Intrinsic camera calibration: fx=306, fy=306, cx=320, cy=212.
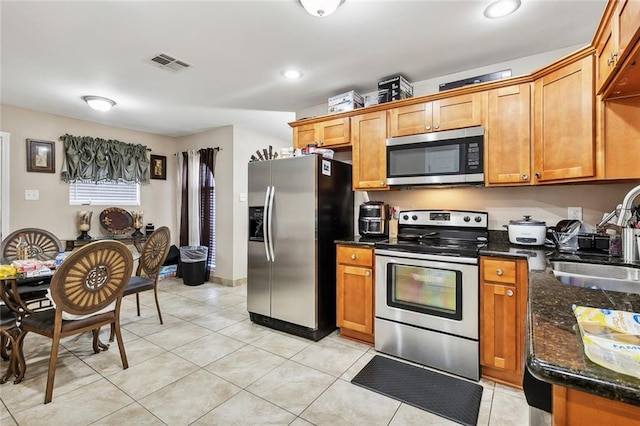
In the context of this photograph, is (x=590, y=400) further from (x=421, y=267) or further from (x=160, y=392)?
(x=160, y=392)

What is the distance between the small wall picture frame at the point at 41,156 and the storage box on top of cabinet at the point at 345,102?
3719mm

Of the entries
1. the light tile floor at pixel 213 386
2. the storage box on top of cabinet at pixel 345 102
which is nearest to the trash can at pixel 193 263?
the light tile floor at pixel 213 386

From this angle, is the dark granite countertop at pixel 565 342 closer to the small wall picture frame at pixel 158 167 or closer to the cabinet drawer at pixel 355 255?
the cabinet drawer at pixel 355 255

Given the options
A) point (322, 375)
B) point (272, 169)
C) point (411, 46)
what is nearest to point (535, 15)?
point (411, 46)

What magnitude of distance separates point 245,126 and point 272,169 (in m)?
2.13

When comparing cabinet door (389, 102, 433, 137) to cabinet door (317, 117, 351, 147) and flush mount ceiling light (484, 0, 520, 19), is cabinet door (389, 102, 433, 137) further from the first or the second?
flush mount ceiling light (484, 0, 520, 19)

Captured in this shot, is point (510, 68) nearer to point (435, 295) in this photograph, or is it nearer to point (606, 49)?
point (606, 49)

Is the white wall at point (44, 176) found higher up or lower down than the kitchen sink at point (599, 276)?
higher up

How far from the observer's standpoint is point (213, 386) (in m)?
2.08

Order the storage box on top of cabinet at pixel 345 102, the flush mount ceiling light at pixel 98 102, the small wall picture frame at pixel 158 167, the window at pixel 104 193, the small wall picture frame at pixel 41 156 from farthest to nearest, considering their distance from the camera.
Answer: the small wall picture frame at pixel 158 167
the window at pixel 104 193
the small wall picture frame at pixel 41 156
the flush mount ceiling light at pixel 98 102
the storage box on top of cabinet at pixel 345 102

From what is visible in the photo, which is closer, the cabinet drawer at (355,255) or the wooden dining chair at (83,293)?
the wooden dining chair at (83,293)

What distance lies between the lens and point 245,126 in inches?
188

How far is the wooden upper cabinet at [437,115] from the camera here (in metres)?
2.42

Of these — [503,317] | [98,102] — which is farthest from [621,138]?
[98,102]
